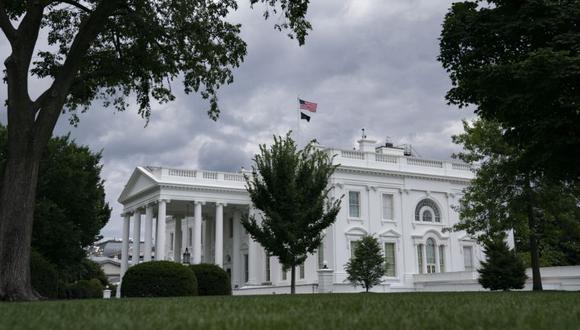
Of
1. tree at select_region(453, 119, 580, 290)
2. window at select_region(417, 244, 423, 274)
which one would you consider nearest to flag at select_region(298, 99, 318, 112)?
window at select_region(417, 244, 423, 274)

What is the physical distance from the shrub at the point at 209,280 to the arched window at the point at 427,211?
71.3ft

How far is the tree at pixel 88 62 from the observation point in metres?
15.6

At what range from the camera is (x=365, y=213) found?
47.0m

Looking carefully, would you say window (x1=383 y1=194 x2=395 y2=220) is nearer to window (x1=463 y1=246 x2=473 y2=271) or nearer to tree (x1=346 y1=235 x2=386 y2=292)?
window (x1=463 y1=246 x2=473 y2=271)

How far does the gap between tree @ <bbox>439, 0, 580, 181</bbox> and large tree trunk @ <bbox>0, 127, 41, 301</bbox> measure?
12103mm

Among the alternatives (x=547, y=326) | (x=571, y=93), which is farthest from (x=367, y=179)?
(x=547, y=326)

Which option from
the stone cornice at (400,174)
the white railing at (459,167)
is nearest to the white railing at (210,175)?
the stone cornice at (400,174)

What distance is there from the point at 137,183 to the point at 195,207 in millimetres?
7034

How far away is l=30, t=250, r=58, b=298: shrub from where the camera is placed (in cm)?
2403

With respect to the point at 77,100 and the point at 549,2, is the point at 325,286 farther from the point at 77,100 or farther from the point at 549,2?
the point at 549,2

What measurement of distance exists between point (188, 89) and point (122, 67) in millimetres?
2446

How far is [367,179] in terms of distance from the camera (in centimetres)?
4734

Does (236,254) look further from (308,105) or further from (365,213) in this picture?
(308,105)

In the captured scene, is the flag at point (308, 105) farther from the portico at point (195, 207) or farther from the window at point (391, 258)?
the window at point (391, 258)
